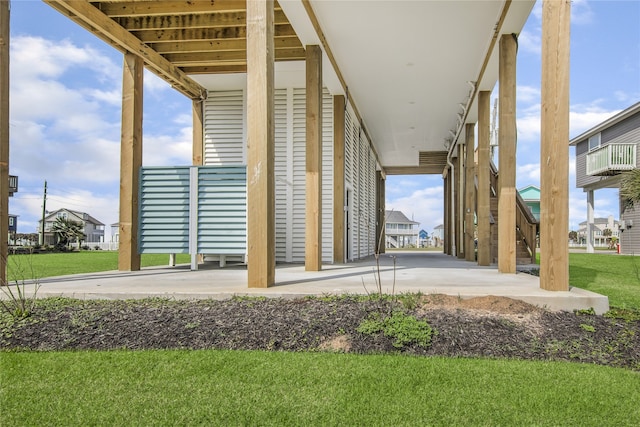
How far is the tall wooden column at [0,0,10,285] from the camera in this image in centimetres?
551

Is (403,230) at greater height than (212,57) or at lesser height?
lesser

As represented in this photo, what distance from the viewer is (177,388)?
2.65 meters

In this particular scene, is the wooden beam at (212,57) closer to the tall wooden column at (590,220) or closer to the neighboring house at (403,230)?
the tall wooden column at (590,220)

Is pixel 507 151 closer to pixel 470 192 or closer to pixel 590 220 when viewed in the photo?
pixel 470 192

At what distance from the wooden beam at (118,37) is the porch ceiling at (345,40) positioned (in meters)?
0.02

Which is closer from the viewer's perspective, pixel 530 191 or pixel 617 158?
pixel 617 158

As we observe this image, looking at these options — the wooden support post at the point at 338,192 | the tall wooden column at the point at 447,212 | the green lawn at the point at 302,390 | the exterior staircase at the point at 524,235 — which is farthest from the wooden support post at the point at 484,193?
the tall wooden column at the point at 447,212

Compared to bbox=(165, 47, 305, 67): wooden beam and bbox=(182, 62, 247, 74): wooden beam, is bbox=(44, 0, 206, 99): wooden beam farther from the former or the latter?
bbox=(182, 62, 247, 74): wooden beam

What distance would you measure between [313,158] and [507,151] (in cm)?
299

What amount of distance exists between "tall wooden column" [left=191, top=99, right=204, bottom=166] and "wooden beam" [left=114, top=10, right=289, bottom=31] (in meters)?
2.81

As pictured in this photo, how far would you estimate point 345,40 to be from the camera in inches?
326

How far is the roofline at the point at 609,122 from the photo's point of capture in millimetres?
20953

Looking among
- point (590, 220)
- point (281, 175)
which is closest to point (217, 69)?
point (281, 175)

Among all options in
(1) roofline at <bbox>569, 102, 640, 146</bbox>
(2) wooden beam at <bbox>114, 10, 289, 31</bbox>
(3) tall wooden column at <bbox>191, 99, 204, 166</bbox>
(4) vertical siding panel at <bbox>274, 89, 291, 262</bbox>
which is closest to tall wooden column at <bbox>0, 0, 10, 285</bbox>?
(2) wooden beam at <bbox>114, 10, 289, 31</bbox>
